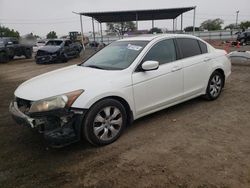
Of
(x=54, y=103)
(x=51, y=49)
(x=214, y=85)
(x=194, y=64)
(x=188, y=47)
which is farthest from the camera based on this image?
(x=51, y=49)

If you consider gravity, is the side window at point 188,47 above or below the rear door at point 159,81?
above

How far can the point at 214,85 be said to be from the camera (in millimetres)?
5660

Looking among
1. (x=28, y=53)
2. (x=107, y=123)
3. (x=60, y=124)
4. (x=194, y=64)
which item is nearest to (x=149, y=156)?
(x=107, y=123)

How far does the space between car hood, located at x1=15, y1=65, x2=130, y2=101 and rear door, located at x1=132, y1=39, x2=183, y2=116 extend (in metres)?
0.33

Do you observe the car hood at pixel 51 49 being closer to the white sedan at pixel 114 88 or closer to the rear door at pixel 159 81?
the white sedan at pixel 114 88

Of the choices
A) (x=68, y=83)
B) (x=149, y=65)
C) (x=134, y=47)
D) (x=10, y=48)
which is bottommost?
(x=10, y=48)

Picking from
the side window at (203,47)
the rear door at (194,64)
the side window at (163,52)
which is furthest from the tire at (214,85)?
the side window at (163,52)

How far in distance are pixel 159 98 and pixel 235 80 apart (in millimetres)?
4501

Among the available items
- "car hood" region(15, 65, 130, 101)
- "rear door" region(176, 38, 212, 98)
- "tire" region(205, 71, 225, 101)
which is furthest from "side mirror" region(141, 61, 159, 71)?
"tire" region(205, 71, 225, 101)

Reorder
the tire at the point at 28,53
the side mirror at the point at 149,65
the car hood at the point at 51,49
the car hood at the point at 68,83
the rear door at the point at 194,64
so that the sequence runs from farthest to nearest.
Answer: the tire at the point at 28,53, the car hood at the point at 51,49, the rear door at the point at 194,64, the side mirror at the point at 149,65, the car hood at the point at 68,83

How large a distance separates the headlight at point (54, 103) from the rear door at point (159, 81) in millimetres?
1085

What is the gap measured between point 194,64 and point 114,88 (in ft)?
6.71

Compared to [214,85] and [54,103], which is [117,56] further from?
[214,85]

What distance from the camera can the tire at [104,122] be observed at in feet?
11.6
